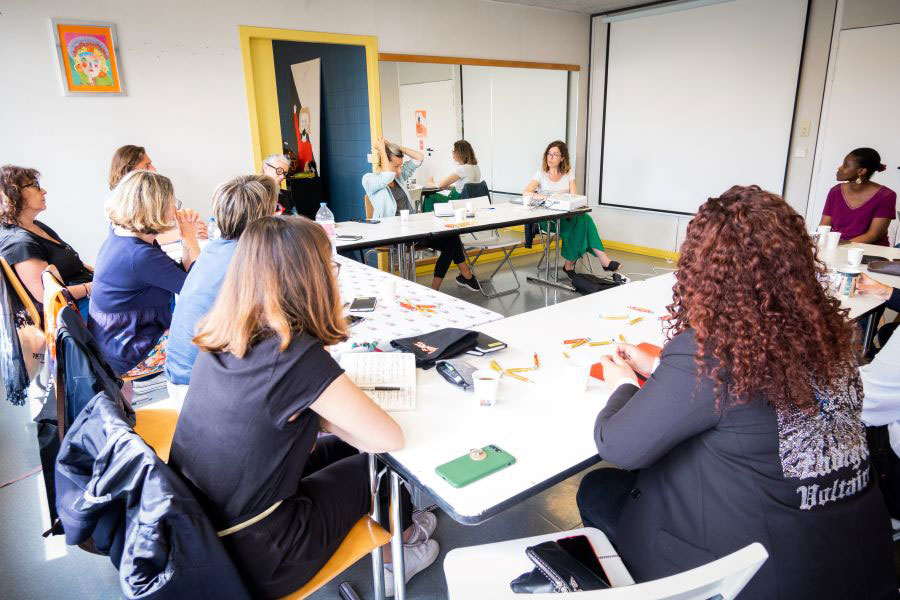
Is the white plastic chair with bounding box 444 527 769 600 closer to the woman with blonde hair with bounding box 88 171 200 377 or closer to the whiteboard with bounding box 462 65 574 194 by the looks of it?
the woman with blonde hair with bounding box 88 171 200 377

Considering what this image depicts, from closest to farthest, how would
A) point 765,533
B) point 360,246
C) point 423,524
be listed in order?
point 765,533, point 423,524, point 360,246

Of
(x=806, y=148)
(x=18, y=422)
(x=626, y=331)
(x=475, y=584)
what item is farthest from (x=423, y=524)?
(x=806, y=148)

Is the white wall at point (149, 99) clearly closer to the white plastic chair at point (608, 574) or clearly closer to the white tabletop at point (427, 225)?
the white tabletop at point (427, 225)

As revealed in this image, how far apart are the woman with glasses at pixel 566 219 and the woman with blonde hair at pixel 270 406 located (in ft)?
13.6

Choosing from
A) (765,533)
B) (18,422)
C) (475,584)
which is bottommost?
(18,422)

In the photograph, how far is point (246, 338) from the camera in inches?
47.1

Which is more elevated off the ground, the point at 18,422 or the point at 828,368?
the point at 828,368

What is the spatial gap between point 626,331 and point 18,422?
10.1 feet

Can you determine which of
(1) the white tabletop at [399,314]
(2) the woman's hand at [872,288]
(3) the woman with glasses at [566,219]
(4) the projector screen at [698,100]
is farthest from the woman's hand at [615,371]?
(4) the projector screen at [698,100]

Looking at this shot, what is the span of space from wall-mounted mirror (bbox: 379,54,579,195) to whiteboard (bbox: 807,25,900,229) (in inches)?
109

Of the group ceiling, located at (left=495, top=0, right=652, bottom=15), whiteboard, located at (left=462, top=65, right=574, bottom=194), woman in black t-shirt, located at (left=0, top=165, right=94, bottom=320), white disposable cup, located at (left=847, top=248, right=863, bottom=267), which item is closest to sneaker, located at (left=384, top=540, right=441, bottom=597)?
woman in black t-shirt, located at (left=0, top=165, right=94, bottom=320)

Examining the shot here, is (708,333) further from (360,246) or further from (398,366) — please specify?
(360,246)

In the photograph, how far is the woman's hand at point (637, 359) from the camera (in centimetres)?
165

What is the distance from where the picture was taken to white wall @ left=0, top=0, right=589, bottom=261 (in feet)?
12.6
